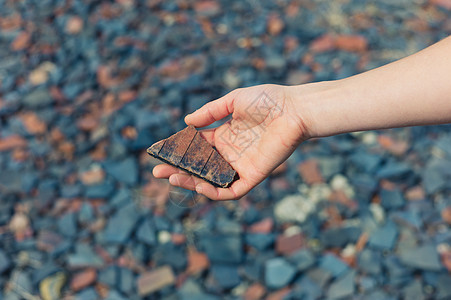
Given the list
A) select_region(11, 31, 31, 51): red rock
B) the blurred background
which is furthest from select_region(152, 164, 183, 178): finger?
select_region(11, 31, 31, 51): red rock

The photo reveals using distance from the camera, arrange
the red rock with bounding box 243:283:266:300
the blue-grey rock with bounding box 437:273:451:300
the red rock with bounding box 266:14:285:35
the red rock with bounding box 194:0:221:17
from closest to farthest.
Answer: the blue-grey rock with bounding box 437:273:451:300 → the red rock with bounding box 243:283:266:300 → the red rock with bounding box 266:14:285:35 → the red rock with bounding box 194:0:221:17

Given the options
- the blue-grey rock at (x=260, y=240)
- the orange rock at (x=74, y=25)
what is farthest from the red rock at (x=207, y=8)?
the blue-grey rock at (x=260, y=240)

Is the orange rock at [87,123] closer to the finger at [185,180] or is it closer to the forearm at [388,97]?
the finger at [185,180]

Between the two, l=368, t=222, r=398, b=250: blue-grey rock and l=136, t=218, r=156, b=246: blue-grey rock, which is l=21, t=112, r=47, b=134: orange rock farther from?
l=368, t=222, r=398, b=250: blue-grey rock

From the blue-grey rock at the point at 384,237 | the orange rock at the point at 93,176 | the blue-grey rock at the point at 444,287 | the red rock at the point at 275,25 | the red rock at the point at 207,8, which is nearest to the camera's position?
the blue-grey rock at the point at 444,287

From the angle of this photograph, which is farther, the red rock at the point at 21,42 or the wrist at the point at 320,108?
the red rock at the point at 21,42

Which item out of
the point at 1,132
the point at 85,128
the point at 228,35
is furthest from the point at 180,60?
the point at 1,132
